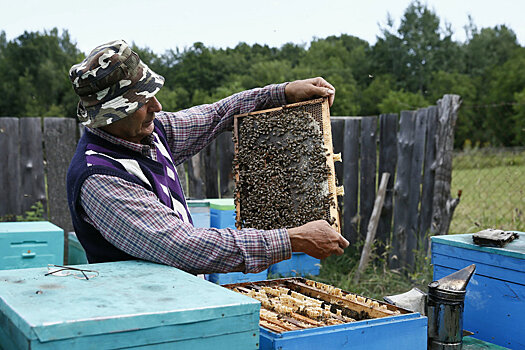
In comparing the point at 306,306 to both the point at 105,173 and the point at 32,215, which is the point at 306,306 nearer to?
the point at 105,173

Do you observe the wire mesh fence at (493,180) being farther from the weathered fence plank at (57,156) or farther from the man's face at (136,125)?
the weathered fence plank at (57,156)

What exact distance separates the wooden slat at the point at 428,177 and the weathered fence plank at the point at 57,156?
4.14 meters

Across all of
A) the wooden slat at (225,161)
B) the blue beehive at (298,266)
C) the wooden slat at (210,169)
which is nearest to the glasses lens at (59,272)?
the blue beehive at (298,266)

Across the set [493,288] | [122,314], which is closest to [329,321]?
[122,314]

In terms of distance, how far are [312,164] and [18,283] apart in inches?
60.1

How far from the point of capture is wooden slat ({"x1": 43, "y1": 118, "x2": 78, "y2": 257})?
6.36 metres

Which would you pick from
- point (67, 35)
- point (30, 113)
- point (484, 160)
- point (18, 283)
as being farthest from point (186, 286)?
point (67, 35)

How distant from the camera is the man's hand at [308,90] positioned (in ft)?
9.04

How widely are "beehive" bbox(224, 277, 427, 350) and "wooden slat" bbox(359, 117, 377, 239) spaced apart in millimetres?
3986

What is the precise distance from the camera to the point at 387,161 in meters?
6.29

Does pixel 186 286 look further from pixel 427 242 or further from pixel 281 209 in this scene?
pixel 427 242

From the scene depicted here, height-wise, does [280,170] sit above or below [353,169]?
above

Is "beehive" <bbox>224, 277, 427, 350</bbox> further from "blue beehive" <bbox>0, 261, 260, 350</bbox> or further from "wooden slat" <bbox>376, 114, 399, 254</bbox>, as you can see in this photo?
"wooden slat" <bbox>376, 114, 399, 254</bbox>

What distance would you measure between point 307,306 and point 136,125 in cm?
109
